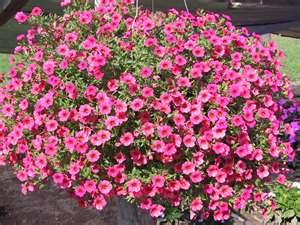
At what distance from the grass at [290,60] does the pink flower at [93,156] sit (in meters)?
12.8

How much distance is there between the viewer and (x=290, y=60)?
18.4m

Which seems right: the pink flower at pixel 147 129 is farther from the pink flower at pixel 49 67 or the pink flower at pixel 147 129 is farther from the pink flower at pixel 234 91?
the pink flower at pixel 49 67

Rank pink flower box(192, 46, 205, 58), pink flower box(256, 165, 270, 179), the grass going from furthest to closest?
1. the grass
2. pink flower box(256, 165, 270, 179)
3. pink flower box(192, 46, 205, 58)

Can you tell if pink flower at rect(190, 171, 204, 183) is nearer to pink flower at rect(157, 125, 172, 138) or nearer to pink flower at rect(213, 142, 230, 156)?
pink flower at rect(213, 142, 230, 156)

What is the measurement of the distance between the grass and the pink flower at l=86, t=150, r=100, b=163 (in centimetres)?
1279

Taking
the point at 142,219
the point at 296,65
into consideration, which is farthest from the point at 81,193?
the point at 296,65

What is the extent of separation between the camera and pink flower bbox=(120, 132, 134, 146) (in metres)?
2.54

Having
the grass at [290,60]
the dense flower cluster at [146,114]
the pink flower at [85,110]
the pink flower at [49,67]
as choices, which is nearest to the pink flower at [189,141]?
the dense flower cluster at [146,114]

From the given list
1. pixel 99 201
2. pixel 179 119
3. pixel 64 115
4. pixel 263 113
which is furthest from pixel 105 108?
pixel 263 113

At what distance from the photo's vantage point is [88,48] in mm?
2725

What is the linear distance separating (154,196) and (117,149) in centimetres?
30

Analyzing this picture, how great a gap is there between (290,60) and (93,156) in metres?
16.6

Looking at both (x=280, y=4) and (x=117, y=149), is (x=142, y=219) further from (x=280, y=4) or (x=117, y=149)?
(x=280, y=4)

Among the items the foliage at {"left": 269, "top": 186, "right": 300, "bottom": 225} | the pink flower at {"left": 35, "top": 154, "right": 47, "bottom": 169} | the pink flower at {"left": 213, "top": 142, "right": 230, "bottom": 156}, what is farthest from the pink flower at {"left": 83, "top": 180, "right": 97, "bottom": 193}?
the foliage at {"left": 269, "top": 186, "right": 300, "bottom": 225}
